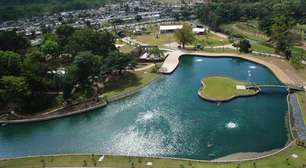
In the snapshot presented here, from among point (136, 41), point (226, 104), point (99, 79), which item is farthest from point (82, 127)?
point (136, 41)

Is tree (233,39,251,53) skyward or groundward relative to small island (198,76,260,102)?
skyward

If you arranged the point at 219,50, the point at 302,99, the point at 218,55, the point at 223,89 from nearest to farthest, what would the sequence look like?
the point at 302,99 → the point at 223,89 → the point at 218,55 → the point at 219,50

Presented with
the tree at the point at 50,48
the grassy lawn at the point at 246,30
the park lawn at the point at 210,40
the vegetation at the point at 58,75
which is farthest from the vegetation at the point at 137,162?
the grassy lawn at the point at 246,30

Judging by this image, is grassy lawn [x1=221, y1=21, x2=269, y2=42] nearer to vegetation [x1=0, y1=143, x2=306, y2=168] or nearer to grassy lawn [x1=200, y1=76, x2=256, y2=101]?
grassy lawn [x1=200, y1=76, x2=256, y2=101]

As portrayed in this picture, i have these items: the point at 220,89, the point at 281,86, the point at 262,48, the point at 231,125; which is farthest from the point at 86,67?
the point at 262,48

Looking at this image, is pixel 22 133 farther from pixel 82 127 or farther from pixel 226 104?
pixel 226 104

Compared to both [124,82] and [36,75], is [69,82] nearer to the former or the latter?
[36,75]

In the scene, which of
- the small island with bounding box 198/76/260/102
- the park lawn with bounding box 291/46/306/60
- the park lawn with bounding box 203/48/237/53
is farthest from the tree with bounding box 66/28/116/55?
the park lawn with bounding box 291/46/306/60

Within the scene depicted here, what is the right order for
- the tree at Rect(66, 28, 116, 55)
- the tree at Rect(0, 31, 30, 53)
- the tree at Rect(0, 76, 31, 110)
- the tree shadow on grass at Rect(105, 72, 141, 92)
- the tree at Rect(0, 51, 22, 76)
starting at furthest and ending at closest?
the tree at Rect(0, 31, 30, 53), the tree at Rect(66, 28, 116, 55), the tree shadow on grass at Rect(105, 72, 141, 92), the tree at Rect(0, 51, 22, 76), the tree at Rect(0, 76, 31, 110)
